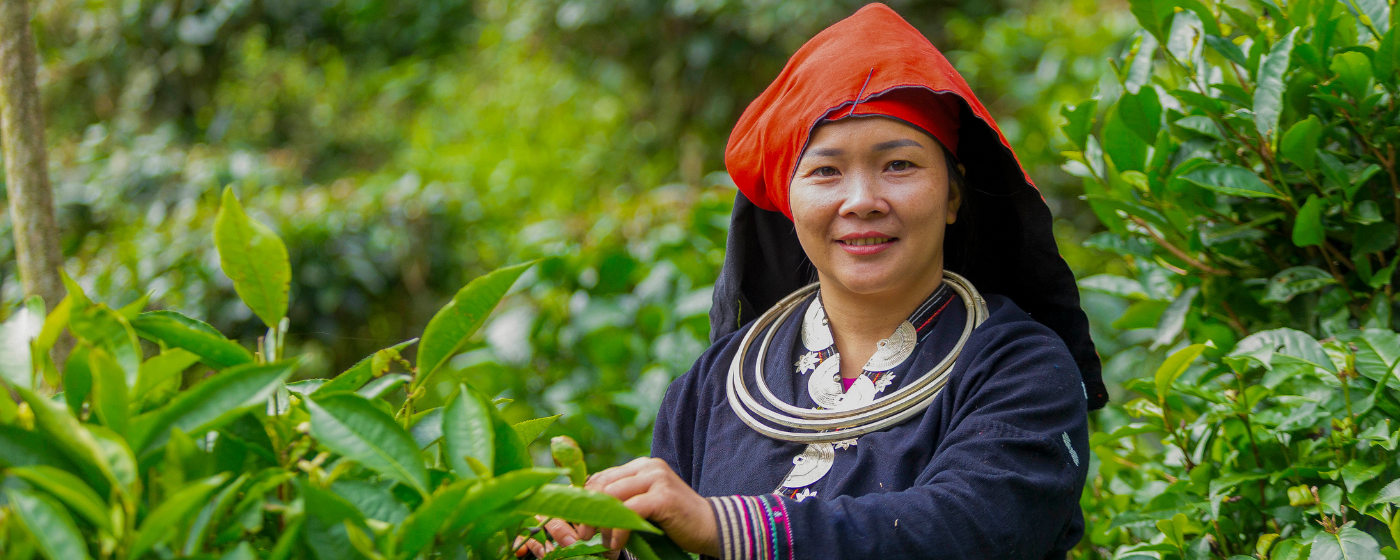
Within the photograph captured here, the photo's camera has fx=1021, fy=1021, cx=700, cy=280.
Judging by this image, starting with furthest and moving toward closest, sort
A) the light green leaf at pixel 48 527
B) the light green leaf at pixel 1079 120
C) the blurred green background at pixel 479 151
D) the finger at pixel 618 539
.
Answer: the blurred green background at pixel 479 151, the light green leaf at pixel 1079 120, the finger at pixel 618 539, the light green leaf at pixel 48 527

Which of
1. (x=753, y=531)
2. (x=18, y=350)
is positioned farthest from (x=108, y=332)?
(x=753, y=531)

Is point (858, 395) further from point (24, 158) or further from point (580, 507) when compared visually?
point (24, 158)

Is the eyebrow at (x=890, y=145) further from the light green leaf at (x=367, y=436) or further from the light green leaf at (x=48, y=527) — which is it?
the light green leaf at (x=48, y=527)

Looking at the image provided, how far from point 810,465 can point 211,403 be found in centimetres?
82

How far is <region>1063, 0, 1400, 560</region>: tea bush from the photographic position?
1.51 m

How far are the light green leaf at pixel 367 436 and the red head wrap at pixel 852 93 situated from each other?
0.75 m

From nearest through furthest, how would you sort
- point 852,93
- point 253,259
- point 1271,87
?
point 253,259 → point 852,93 → point 1271,87

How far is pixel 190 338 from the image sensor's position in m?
1.08

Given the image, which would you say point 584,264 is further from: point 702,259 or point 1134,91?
point 1134,91

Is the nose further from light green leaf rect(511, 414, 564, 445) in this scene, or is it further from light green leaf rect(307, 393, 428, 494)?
light green leaf rect(307, 393, 428, 494)

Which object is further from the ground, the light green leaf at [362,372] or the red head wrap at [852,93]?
the red head wrap at [852,93]

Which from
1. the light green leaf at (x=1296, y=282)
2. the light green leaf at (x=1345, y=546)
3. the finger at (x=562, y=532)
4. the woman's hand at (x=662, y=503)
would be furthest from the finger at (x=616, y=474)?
the light green leaf at (x=1296, y=282)

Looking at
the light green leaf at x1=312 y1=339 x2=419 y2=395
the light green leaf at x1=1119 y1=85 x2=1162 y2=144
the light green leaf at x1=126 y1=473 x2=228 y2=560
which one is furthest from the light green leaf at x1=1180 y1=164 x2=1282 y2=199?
the light green leaf at x1=126 y1=473 x2=228 y2=560

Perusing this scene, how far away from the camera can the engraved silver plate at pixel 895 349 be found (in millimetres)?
1508
